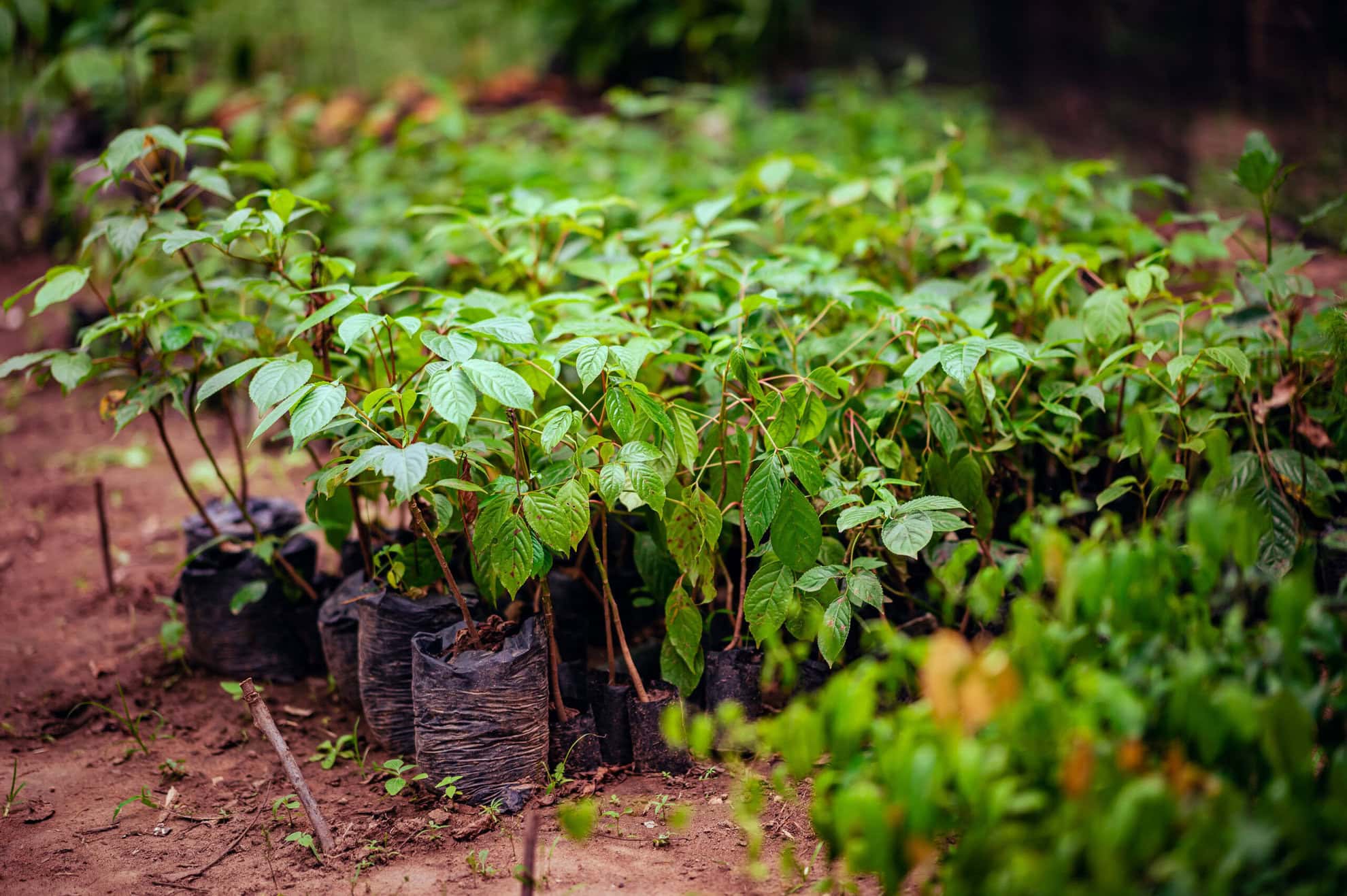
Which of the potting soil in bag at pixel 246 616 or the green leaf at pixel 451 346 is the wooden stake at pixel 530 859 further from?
the potting soil in bag at pixel 246 616

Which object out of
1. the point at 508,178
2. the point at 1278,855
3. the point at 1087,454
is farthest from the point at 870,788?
the point at 508,178

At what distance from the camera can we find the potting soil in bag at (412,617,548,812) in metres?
1.78

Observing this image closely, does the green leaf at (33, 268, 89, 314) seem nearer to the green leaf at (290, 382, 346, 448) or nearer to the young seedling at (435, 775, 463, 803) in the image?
the green leaf at (290, 382, 346, 448)

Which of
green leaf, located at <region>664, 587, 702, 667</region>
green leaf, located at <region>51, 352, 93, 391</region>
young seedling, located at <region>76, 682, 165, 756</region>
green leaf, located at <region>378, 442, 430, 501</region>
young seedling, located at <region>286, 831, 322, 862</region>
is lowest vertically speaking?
young seedling, located at <region>76, 682, 165, 756</region>

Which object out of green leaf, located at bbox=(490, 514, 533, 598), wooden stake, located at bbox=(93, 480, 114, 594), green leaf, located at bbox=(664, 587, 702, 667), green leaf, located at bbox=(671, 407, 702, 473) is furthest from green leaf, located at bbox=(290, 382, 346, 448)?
wooden stake, located at bbox=(93, 480, 114, 594)

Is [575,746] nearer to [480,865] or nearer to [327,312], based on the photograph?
[480,865]

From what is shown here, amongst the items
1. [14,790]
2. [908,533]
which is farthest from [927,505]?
[14,790]

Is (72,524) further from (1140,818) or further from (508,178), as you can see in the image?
(1140,818)

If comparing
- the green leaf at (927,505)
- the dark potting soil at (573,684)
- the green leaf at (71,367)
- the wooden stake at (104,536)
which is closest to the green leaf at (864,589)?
the green leaf at (927,505)

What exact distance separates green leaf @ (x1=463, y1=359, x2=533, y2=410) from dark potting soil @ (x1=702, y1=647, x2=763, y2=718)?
711 mm

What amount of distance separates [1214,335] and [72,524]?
353 centimetres

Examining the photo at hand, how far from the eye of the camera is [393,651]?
197 cm

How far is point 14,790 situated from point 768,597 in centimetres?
158

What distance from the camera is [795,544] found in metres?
1.74
